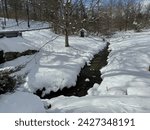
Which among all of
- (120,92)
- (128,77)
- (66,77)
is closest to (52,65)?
(66,77)

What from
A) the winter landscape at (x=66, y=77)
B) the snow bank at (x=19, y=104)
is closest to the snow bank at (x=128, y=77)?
the winter landscape at (x=66, y=77)

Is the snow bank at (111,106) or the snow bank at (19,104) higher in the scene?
the snow bank at (19,104)

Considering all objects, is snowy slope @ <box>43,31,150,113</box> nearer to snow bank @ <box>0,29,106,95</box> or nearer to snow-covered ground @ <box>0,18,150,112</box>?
snow-covered ground @ <box>0,18,150,112</box>

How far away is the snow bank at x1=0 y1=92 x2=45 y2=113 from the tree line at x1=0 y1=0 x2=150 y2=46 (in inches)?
583

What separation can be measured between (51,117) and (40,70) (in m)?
8.25

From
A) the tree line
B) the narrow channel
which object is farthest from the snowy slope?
the tree line

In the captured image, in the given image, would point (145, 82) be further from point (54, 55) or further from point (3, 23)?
point (3, 23)

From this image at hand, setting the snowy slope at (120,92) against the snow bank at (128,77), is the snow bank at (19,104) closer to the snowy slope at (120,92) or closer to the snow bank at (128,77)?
the snowy slope at (120,92)

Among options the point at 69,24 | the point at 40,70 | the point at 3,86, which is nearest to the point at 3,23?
the point at 69,24

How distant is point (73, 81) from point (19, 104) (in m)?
6.93

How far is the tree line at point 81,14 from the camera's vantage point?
21672 mm

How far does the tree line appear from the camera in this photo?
21.7 metres

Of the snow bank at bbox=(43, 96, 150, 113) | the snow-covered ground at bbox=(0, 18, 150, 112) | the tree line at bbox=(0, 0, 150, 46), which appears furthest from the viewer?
the tree line at bbox=(0, 0, 150, 46)

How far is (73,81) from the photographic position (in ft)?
42.5
